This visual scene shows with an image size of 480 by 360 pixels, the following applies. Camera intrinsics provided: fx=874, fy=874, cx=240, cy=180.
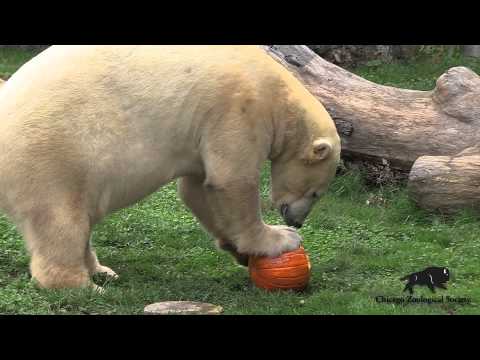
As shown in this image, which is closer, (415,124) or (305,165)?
(305,165)

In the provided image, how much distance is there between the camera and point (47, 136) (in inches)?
228

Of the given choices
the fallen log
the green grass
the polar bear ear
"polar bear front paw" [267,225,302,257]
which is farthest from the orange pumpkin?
the green grass

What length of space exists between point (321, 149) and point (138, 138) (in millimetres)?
1364

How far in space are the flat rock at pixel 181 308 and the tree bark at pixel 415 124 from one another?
267 centimetres

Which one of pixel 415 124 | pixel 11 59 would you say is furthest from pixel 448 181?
pixel 11 59

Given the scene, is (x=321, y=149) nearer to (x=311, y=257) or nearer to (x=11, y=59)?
(x=311, y=257)

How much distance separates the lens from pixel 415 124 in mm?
8242

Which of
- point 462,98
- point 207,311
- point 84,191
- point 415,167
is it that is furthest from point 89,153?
point 462,98

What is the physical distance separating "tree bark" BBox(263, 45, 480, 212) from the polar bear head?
4.56 ft

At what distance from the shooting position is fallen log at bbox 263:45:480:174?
809 centimetres

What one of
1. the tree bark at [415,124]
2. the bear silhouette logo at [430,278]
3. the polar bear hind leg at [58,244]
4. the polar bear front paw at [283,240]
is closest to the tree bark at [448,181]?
the tree bark at [415,124]

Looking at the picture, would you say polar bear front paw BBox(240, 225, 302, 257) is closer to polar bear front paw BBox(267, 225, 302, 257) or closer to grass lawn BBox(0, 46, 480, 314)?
polar bear front paw BBox(267, 225, 302, 257)

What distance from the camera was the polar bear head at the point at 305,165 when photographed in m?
6.48

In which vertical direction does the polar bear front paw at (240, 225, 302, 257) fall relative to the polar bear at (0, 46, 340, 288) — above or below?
below
